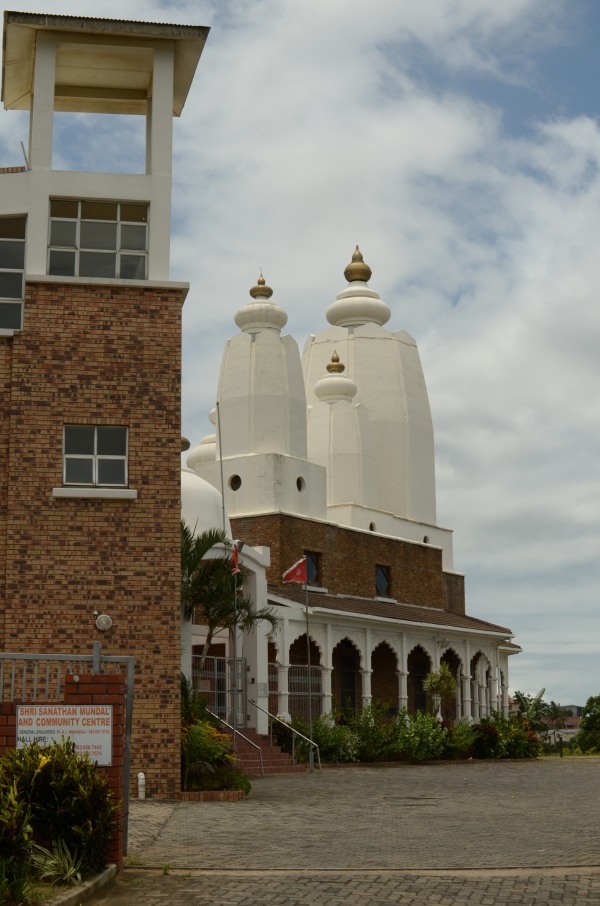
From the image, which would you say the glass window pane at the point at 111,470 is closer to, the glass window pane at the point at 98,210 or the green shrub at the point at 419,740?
the glass window pane at the point at 98,210

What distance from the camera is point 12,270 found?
842 inches

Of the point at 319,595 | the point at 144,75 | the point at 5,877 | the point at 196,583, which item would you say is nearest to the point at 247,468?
the point at 319,595

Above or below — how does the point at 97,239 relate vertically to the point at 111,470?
above

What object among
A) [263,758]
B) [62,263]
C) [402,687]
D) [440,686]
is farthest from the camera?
[402,687]

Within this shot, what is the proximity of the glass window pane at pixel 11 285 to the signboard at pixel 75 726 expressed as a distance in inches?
433

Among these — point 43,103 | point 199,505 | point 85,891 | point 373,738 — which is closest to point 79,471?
point 43,103

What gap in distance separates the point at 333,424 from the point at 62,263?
2592cm

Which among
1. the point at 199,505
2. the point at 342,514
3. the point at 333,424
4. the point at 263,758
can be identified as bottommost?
the point at 263,758

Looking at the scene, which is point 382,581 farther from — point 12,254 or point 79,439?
point 12,254

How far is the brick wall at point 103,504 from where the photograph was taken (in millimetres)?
19844

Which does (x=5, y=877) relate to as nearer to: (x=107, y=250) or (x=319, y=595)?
(x=107, y=250)

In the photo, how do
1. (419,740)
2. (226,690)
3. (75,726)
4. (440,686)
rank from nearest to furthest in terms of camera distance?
(75,726) < (226,690) < (419,740) < (440,686)

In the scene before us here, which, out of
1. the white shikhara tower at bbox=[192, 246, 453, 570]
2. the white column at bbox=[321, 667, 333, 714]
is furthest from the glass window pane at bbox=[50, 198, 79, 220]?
the white column at bbox=[321, 667, 333, 714]

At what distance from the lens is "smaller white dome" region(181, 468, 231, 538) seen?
33.4 metres
